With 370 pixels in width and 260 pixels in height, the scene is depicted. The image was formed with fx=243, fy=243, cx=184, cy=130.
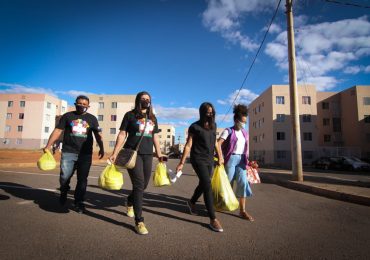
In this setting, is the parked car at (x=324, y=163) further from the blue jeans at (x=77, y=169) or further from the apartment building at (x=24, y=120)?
the apartment building at (x=24, y=120)

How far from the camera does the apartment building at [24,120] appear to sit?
5825cm

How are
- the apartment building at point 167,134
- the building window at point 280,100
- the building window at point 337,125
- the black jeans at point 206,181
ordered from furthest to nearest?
the apartment building at point 167,134, the building window at point 337,125, the building window at point 280,100, the black jeans at point 206,181

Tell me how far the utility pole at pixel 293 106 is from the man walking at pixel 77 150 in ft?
25.2

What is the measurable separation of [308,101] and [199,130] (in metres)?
39.8

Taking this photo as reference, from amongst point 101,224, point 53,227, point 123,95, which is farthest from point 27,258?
point 123,95

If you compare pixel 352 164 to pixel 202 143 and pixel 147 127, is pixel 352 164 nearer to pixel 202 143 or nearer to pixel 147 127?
pixel 202 143

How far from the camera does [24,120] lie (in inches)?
2317

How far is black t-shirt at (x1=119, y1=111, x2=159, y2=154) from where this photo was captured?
3566 mm

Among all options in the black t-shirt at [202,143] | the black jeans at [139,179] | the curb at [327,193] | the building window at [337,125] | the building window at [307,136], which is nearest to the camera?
the black jeans at [139,179]

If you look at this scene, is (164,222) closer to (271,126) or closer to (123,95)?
(271,126)

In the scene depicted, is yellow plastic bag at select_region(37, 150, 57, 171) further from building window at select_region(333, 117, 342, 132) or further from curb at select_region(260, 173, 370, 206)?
building window at select_region(333, 117, 342, 132)

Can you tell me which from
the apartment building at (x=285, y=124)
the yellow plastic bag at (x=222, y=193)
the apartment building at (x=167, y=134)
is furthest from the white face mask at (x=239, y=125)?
the apartment building at (x=167, y=134)

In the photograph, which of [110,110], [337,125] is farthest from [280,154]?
[110,110]

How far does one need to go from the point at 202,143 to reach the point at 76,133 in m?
2.28
